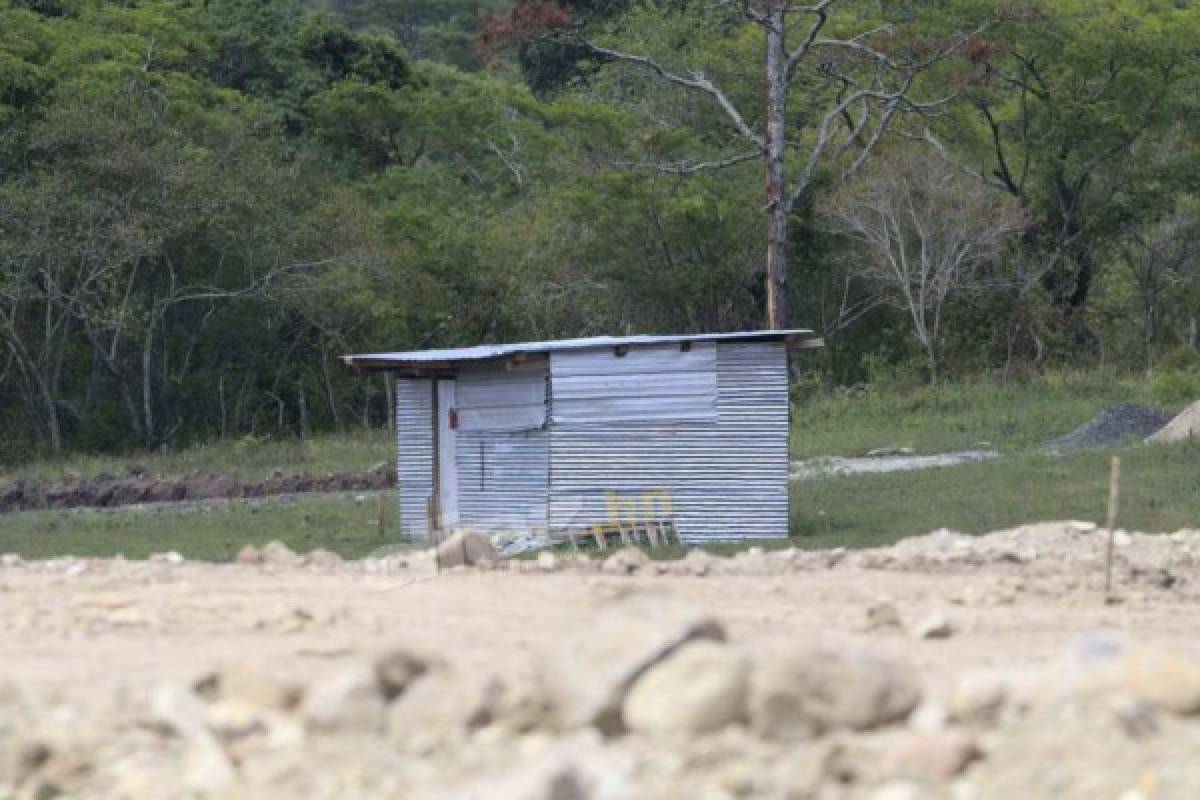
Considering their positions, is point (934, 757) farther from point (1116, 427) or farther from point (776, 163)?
point (1116, 427)

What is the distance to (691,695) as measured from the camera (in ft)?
29.5

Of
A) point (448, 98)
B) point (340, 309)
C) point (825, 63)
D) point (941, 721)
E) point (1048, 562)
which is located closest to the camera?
point (941, 721)

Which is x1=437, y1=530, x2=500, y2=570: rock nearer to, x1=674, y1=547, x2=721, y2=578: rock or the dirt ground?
x1=674, y1=547, x2=721, y2=578: rock

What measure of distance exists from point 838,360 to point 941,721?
35.3 metres

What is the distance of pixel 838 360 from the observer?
1730 inches

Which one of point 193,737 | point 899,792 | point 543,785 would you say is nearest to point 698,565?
point 193,737

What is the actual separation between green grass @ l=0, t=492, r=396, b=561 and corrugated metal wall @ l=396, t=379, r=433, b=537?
38 cm

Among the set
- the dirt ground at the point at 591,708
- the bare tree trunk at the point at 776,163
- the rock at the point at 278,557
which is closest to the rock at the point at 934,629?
the dirt ground at the point at 591,708

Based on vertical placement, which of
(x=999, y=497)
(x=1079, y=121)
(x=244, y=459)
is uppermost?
(x=1079, y=121)

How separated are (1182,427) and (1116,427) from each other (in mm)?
1827

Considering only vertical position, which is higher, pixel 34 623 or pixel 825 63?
pixel 825 63

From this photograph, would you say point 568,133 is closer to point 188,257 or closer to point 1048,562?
point 188,257

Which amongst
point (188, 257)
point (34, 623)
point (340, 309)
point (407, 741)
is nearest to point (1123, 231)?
point (340, 309)

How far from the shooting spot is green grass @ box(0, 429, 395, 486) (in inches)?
1305
